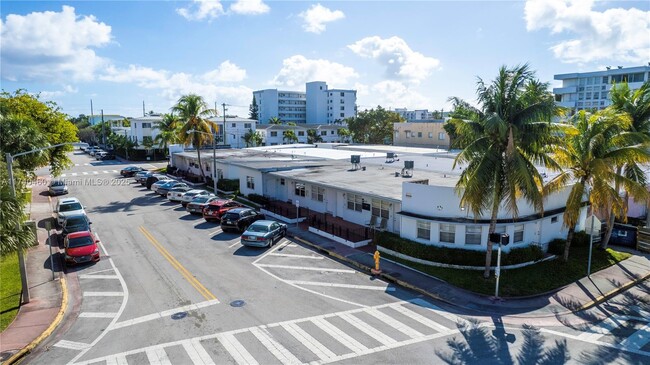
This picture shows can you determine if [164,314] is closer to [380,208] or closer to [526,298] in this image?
[526,298]

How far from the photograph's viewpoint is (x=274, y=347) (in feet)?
47.2

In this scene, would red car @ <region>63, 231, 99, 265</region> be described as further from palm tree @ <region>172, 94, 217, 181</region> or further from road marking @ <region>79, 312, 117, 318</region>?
palm tree @ <region>172, 94, 217, 181</region>

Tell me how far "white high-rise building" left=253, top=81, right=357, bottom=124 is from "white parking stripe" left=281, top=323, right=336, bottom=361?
149829mm

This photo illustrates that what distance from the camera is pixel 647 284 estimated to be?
71.6 feet

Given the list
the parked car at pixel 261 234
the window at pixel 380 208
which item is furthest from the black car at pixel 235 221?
the window at pixel 380 208

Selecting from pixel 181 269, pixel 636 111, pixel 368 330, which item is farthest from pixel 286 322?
pixel 636 111

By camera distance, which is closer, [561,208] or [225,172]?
[561,208]

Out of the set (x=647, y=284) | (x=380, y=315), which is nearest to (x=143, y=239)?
(x=380, y=315)

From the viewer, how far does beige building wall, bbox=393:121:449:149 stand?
66.7 meters

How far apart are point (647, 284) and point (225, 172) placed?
132ft

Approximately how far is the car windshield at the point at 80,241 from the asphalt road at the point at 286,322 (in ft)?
4.37

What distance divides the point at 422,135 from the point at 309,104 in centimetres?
10358

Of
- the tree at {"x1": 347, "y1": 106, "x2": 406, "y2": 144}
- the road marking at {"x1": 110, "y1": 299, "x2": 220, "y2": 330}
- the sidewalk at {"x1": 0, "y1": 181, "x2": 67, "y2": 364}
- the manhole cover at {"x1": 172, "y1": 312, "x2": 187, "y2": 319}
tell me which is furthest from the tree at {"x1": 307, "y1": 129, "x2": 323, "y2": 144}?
the manhole cover at {"x1": 172, "y1": 312, "x2": 187, "y2": 319}

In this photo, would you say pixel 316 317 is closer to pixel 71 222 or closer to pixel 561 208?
pixel 561 208
